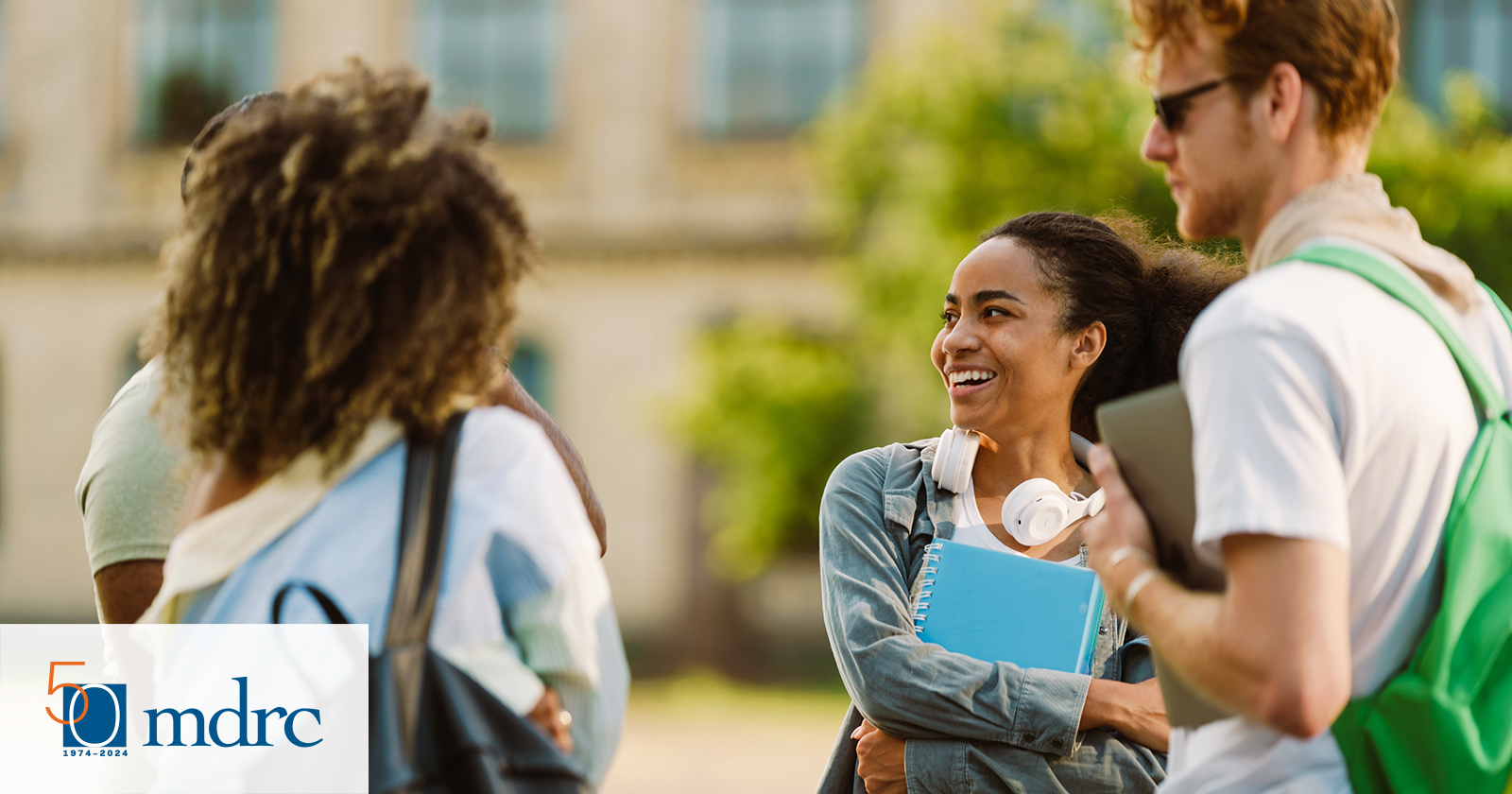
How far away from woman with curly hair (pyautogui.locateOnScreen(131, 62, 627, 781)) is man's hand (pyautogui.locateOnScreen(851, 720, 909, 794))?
87 centimetres

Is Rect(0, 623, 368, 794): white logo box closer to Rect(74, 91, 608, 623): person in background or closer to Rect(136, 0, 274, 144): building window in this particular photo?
Rect(74, 91, 608, 623): person in background

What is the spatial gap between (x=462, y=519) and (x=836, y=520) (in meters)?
1.15

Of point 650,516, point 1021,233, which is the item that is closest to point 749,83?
point 650,516

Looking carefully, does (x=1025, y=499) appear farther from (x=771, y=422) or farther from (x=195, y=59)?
(x=195, y=59)

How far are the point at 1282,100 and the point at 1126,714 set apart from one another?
1211mm

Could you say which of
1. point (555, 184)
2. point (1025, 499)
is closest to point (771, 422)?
point (555, 184)

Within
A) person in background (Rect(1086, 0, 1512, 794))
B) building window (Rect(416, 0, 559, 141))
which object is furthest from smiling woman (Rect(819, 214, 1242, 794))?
building window (Rect(416, 0, 559, 141))

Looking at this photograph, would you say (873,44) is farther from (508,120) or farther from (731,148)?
(508,120)

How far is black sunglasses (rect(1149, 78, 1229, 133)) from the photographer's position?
1835mm

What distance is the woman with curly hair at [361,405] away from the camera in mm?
1756

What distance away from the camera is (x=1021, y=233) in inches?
118

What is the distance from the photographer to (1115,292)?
301 centimetres

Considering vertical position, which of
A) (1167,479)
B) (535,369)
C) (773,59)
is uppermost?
(773,59)

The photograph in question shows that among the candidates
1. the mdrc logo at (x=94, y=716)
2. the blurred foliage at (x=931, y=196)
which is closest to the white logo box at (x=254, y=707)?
the mdrc logo at (x=94, y=716)
